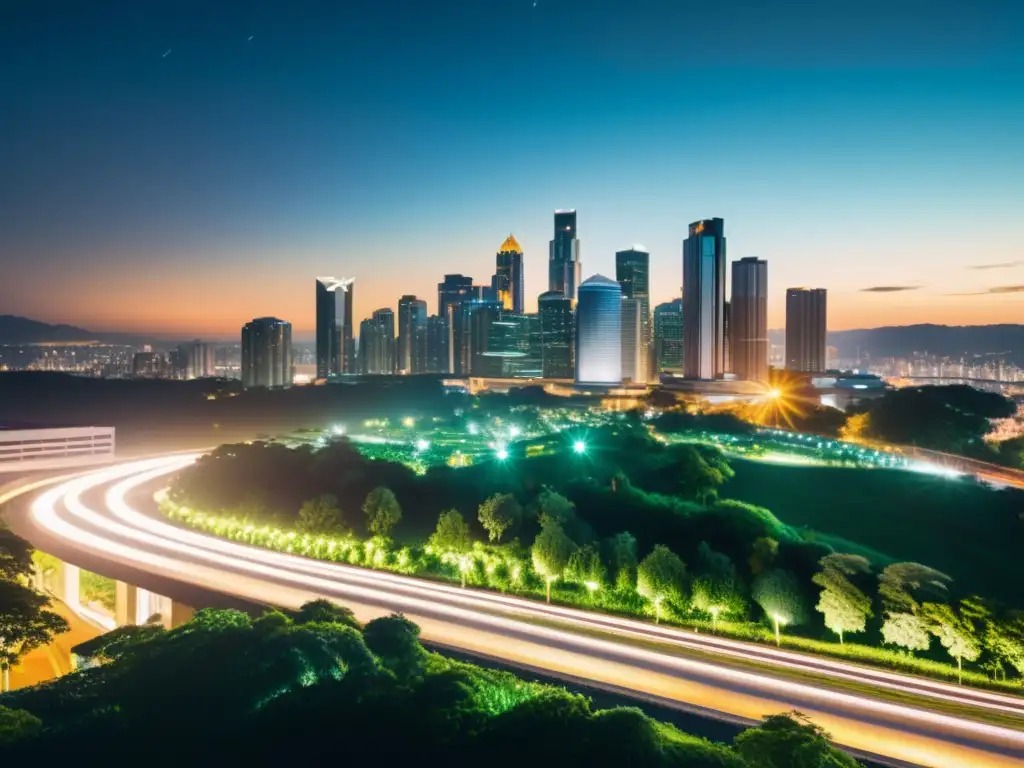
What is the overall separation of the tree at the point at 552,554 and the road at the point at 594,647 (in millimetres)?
1440

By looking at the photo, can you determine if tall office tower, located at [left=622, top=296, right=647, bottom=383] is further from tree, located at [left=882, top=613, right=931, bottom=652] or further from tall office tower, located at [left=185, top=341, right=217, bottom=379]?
tree, located at [left=882, top=613, right=931, bottom=652]

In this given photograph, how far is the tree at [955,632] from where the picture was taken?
18.1 metres

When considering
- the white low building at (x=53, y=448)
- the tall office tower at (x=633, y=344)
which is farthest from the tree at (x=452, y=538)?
the tall office tower at (x=633, y=344)

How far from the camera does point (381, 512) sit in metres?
30.2

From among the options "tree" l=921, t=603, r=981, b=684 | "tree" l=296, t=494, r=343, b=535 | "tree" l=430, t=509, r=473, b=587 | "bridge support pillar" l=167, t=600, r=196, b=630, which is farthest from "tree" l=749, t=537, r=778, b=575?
"bridge support pillar" l=167, t=600, r=196, b=630

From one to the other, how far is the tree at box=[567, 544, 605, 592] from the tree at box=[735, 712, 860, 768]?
35.8 feet

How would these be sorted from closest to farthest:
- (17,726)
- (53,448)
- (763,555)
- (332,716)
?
(17,726) < (332,716) < (763,555) < (53,448)

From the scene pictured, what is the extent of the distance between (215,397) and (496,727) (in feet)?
354

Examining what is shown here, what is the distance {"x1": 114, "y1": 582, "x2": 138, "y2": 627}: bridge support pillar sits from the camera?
80.1 ft

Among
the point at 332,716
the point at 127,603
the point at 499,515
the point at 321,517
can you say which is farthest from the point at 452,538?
the point at 332,716

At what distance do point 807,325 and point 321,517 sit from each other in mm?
159647

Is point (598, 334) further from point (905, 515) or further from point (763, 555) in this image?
point (763, 555)

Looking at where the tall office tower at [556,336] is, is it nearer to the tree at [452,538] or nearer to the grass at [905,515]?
the grass at [905,515]

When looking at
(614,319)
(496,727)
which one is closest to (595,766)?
(496,727)
